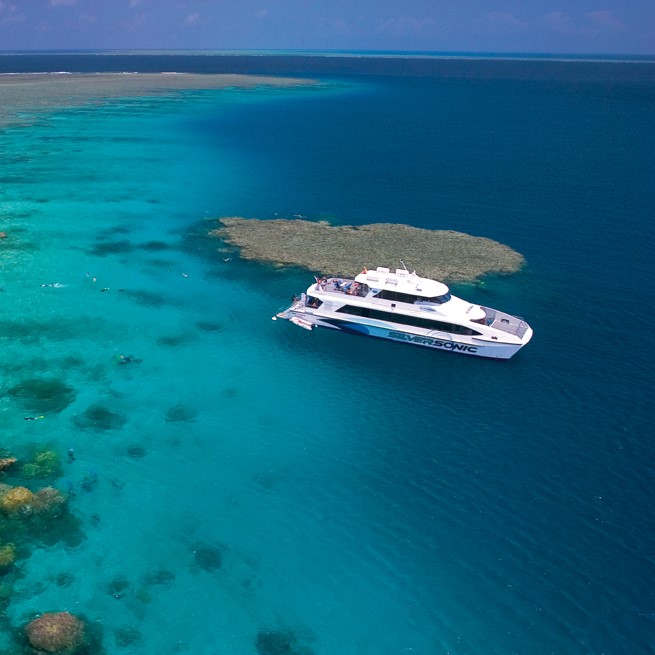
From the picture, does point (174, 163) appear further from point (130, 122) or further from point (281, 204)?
point (130, 122)

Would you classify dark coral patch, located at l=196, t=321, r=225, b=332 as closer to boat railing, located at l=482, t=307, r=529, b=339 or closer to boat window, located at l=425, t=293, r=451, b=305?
boat window, located at l=425, t=293, r=451, b=305

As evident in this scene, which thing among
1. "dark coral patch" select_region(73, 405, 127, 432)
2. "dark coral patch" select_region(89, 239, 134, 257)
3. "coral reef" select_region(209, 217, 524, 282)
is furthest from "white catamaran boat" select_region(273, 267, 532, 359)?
"dark coral patch" select_region(89, 239, 134, 257)

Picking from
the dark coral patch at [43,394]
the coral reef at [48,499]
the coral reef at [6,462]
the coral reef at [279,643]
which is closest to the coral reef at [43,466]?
the coral reef at [6,462]

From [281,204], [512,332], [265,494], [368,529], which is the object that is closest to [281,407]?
[265,494]

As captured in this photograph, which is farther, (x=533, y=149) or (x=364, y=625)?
(x=533, y=149)

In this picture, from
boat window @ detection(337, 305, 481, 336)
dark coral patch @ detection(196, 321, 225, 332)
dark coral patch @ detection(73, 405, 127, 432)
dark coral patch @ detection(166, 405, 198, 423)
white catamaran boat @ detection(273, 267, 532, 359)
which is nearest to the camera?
dark coral patch @ detection(73, 405, 127, 432)

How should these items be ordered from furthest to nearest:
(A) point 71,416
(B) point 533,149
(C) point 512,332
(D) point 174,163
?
(B) point 533,149
(D) point 174,163
(C) point 512,332
(A) point 71,416
